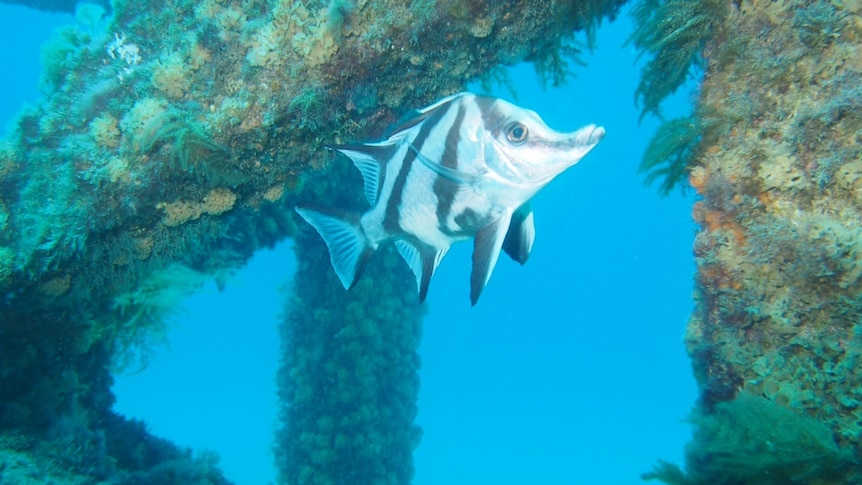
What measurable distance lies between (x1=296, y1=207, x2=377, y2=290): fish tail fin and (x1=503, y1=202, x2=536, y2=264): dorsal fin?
101 cm

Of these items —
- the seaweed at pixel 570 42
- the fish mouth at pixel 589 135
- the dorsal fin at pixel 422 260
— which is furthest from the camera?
the seaweed at pixel 570 42

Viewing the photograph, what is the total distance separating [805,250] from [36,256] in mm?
5080

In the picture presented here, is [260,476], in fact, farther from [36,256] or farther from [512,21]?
[512,21]

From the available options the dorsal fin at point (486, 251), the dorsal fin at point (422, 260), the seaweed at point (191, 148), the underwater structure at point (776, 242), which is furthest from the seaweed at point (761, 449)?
the seaweed at point (191, 148)

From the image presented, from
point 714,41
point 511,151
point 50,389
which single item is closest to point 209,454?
point 50,389

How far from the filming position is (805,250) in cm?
217

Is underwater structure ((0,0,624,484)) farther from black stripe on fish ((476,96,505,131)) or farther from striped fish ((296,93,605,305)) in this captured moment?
black stripe on fish ((476,96,505,131))

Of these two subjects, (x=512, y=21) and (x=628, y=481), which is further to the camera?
(x=628, y=481)

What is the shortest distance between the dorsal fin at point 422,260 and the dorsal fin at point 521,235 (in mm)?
426

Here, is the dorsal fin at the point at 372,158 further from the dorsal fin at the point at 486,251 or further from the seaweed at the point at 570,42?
the seaweed at the point at 570,42

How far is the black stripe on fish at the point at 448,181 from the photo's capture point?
232cm

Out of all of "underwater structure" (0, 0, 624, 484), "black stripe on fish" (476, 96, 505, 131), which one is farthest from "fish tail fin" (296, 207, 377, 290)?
"black stripe on fish" (476, 96, 505, 131)

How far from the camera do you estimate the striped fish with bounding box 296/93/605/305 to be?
2.17 m

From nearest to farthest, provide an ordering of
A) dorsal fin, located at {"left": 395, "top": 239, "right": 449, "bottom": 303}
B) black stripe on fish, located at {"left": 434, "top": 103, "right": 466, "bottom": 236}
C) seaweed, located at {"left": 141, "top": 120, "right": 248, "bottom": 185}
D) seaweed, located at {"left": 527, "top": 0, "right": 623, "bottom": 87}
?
black stripe on fish, located at {"left": 434, "top": 103, "right": 466, "bottom": 236}, dorsal fin, located at {"left": 395, "top": 239, "right": 449, "bottom": 303}, seaweed, located at {"left": 141, "top": 120, "right": 248, "bottom": 185}, seaweed, located at {"left": 527, "top": 0, "right": 623, "bottom": 87}
